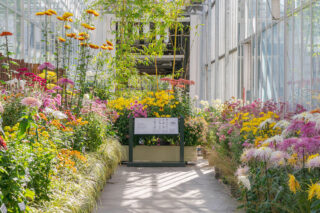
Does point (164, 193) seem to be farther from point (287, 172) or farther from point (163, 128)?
point (287, 172)

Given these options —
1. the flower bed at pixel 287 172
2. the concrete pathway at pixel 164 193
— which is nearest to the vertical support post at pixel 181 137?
the concrete pathway at pixel 164 193

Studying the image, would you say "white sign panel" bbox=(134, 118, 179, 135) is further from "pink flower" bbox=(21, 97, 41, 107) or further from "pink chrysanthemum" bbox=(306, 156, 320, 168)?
"pink chrysanthemum" bbox=(306, 156, 320, 168)

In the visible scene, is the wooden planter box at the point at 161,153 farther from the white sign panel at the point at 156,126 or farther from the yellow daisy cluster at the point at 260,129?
the yellow daisy cluster at the point at 260,129

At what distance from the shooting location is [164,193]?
16.2 ft

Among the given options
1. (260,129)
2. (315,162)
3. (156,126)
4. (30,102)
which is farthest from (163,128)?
(315,162)

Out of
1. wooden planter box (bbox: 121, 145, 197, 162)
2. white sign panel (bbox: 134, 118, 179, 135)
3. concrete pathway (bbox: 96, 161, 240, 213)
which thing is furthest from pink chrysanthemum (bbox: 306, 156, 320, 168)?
wooden planter box (bbox: 121, 145, 197, 162)

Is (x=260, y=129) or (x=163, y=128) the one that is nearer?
(x=260, y=129)

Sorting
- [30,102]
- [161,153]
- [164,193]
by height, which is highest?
[30,102]

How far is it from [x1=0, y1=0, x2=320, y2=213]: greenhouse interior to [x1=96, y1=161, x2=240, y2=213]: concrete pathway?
0.02 metres

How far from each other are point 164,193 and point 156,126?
7.35 feet

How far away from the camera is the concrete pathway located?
4.22 metres

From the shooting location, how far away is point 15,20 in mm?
8008

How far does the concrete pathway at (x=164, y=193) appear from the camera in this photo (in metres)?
4.22

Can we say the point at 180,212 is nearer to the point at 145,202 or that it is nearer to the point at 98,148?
the point at 145,202
